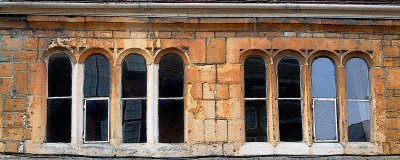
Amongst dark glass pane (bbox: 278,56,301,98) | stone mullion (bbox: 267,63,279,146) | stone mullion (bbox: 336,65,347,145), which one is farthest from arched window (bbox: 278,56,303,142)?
stone mullion (bbox: 336,65,347,145)

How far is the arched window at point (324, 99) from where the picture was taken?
894 centimetres

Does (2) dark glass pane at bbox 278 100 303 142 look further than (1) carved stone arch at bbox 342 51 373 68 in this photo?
No

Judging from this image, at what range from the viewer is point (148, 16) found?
885 centimetres

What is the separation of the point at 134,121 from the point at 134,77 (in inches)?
28.0

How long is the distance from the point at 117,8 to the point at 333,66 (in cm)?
365

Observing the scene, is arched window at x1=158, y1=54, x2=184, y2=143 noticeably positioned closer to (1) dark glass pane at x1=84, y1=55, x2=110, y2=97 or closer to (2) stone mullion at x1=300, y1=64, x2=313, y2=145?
(1) dark glass pane at x1=84, y1=55, x2=110, y2=97

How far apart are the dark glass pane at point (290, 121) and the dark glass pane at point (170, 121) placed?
1.62 meters

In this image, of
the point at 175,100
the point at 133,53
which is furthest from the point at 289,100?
the point at 133,53

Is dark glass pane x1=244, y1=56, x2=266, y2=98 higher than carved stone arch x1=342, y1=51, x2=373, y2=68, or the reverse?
carved stone arch x1=342, y1=51, x2=373, y2=68

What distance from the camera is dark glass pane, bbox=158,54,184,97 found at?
8.89 m

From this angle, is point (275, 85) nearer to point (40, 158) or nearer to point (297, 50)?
point (297, 50)

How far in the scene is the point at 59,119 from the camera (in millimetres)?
8797

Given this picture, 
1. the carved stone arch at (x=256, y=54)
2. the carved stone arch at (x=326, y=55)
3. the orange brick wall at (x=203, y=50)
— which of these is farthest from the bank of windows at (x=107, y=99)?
the carved stone arch at (x=326, y=55)

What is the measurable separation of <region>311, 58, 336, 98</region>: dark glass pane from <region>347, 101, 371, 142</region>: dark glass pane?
1.27 ft
